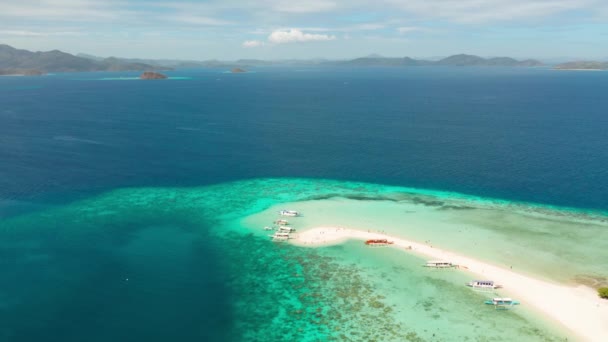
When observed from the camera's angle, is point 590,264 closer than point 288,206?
Yes

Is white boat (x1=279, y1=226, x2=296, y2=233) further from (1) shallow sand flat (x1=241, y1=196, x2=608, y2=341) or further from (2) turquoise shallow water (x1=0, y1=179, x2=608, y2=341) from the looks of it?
(2) turquoise shallow water (x1=0, y1=179, x2=608, y2=341)

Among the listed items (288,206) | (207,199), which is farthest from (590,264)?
(207,199)

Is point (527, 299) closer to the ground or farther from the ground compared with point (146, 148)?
closer to the ground

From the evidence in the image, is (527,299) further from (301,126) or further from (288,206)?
(301,126)

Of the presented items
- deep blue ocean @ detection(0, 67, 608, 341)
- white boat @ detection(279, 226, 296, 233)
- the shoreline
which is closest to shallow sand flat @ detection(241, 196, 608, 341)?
the shoreline

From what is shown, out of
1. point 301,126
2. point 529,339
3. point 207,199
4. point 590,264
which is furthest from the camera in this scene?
point 301,126

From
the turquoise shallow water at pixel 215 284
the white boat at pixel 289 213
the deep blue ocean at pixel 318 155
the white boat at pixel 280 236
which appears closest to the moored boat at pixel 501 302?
the turquoise shallow water at pixel 215 284

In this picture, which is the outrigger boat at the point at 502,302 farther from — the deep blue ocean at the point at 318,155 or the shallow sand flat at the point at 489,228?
the deep blue ocean at the point at 318,155
